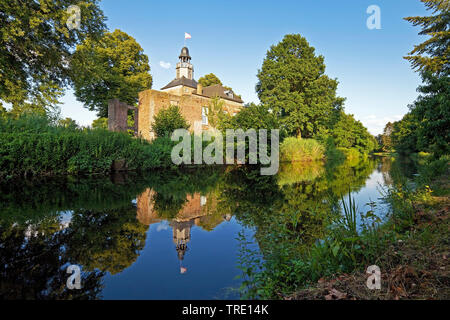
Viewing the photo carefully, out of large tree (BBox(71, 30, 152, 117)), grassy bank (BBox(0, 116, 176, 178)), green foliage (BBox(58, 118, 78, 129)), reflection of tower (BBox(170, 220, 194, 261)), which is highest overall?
large tree (BBox(71, 30, 152, 117))

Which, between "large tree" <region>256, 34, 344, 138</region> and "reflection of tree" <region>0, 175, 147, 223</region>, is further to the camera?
"large tree" <region>256, 34, 344, 138</region>

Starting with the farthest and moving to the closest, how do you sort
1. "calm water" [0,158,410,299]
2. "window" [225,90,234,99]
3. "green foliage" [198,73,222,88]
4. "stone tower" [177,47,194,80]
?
"green foliage" [198,73,222,88] → "stone tower" [177,47,194,80] → "window" [225,90,234,99] → "calm water" [0,158,410,299]

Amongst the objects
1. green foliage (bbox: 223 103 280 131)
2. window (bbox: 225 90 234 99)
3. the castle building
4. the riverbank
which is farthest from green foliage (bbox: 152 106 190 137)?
window (bbox: 225 90 234 99)

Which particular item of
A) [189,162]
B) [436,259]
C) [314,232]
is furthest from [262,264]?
[189,162]

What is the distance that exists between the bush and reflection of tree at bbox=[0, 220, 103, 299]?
18345mm

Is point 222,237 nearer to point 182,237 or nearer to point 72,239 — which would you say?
point 182,237

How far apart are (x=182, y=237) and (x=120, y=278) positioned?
120 centimetres

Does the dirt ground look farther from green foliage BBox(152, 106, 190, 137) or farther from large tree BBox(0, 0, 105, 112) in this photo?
green foliage BBox(152, 106, 190, 137)

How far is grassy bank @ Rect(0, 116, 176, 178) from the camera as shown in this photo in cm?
798

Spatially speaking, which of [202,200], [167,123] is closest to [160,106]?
[167,123]

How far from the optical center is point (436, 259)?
208cm

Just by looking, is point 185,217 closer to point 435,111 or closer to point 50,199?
point 50,199

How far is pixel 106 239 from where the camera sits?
292cm

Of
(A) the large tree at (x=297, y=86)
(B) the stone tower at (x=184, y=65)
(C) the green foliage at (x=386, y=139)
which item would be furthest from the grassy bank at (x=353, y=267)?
(C) the green foliage at (x=386, y=139)
